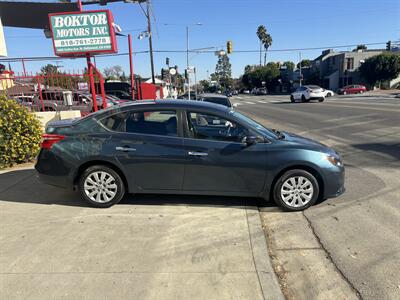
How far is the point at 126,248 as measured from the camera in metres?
3.81

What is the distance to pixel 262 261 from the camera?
3.53 metres

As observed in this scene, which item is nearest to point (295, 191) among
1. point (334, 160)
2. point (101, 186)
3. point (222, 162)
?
point (334, 160)

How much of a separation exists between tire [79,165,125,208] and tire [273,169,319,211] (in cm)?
223

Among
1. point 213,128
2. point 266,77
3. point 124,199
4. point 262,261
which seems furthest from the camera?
point 266,77

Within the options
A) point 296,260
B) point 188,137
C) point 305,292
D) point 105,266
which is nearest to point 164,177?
point 188,137

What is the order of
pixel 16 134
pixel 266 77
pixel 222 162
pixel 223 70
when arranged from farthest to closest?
1. pixel 223 70
2. pixel 266 77
3. pixel 16 134
4. pixel 222 162

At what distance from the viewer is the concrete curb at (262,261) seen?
3.05 m

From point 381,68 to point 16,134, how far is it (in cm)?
6234

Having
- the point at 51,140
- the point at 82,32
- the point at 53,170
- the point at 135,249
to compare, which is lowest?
the point at 135,249

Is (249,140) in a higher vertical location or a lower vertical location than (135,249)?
higher

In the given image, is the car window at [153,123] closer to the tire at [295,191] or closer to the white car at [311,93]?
the tire at [295,191]

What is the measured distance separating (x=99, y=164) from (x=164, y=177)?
0.96 m

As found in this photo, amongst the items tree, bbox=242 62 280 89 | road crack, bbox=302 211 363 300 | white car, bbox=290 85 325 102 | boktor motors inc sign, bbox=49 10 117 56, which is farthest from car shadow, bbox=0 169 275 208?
tree, bbox=242 62 280 89

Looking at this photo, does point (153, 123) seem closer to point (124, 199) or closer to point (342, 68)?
point (124, 199)
